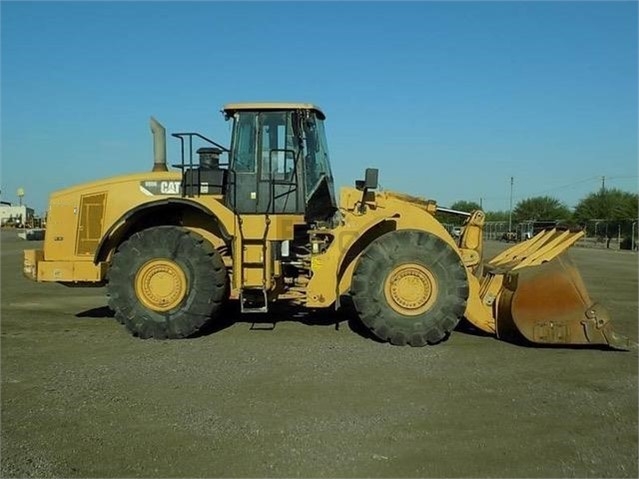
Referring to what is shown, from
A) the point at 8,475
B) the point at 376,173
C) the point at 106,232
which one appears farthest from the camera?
the point at 106,232

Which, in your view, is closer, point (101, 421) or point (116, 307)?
point (101, 421)

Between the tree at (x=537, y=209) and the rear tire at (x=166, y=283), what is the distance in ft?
268

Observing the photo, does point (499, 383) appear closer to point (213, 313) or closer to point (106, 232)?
point (213, 313)

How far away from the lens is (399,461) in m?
4.57

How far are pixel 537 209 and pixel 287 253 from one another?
3435 inches

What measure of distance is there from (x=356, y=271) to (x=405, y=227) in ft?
3.09

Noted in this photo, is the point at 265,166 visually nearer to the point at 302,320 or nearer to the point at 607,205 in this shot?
the point at 302,320

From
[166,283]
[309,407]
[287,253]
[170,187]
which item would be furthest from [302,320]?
[309,407]

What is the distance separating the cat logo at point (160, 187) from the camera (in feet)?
31.1

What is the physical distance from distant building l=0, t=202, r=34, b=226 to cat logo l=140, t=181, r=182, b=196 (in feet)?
226

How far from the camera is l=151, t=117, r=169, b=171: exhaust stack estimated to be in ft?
34.2

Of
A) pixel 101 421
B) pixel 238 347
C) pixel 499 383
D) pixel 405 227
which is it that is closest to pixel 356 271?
pixel 405 227

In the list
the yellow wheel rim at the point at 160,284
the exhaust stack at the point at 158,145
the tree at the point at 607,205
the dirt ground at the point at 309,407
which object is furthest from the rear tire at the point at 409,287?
the tree at the point at 607,205

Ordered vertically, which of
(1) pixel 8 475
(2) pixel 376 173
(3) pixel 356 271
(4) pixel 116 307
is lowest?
(1) pixel 8 475
